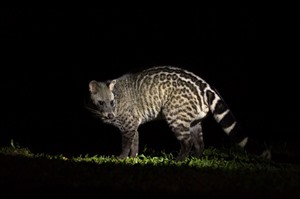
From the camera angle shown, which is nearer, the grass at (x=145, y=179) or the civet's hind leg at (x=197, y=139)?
the grass at (x=145, y=179)

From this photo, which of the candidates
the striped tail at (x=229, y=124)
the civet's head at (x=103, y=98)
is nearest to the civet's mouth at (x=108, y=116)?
the civet's head at (x=103, y=98)

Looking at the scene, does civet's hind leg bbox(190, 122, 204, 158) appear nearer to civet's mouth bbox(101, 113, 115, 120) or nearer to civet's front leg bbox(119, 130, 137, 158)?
civet's front leg bbox(119, 130, 137, 158)

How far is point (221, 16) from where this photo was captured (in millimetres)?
14242

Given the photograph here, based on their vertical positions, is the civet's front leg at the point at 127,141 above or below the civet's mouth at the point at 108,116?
below

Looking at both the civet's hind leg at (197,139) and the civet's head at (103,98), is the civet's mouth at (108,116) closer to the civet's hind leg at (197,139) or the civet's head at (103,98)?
the civet's head at (103,98)

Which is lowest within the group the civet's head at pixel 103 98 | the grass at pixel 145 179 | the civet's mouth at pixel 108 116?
the grass at pixel 145 179

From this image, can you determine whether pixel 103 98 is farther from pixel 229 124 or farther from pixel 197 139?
pixel 229 124

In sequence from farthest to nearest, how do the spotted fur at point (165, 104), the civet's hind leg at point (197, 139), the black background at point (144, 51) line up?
the black background at point (144, 51), the civet's hind leg at point (197, 139), the spotted fur at point (165, 104)

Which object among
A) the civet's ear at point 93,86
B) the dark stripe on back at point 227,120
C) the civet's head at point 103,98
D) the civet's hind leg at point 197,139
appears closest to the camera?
the dark stripe on back at point 227,120

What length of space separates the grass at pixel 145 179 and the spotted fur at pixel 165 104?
2.09ft

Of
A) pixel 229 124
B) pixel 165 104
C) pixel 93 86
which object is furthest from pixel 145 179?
pixel 93 86

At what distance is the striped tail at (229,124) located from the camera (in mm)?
9006

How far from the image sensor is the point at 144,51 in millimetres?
14438

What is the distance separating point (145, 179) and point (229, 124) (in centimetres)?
237
